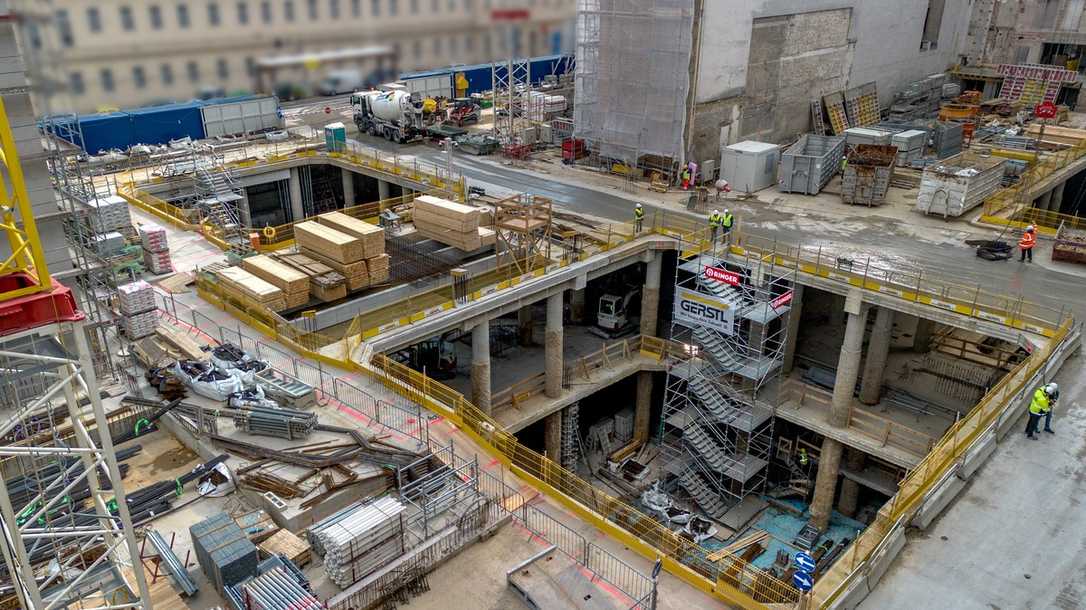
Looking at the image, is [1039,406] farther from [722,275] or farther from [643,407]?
[643,407]

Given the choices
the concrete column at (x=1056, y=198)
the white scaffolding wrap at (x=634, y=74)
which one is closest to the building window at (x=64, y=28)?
the white scaffolding wrap at (x=634, y=74)

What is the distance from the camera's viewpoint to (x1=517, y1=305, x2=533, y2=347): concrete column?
3891cm

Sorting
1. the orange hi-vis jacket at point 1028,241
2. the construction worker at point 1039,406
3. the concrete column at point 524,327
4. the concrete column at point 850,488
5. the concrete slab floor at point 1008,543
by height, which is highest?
the orange hi-vis jacket at point 1028,241

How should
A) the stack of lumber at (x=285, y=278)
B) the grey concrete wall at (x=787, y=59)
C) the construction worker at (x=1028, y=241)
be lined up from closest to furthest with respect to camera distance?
the stack of lumber at (x=285, y=278) < the construction worker at (x=1028, y=241) < the grey concrete wall at (x=787, y=59)

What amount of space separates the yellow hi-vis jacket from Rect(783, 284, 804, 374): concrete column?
11.7 m

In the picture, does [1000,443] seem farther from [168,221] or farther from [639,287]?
[168,221]

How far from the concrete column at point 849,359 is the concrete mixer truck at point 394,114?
32287 millimetres

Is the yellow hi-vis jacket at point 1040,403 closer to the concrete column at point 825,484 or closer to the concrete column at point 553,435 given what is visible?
the concrete column at point 825,484

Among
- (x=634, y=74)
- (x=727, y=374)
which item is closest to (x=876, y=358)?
(x=727, y=374)

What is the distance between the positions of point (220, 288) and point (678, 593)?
65.0 ft

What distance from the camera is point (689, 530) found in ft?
103

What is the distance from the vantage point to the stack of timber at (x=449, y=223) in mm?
31484

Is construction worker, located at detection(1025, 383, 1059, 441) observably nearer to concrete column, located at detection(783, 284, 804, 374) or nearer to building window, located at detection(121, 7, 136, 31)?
concrete column, located at detection(783, 284, 804, 374)

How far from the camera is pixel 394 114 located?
172ft
